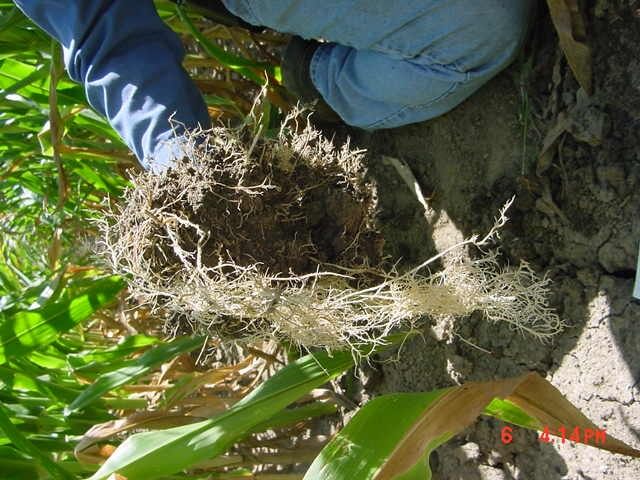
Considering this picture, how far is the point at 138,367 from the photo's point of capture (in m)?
1.00

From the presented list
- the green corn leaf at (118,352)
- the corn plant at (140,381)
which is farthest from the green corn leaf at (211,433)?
the green corn leaf at (118,352)

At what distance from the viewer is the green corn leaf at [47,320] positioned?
0.98 m

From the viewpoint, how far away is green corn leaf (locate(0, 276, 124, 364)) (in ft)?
3.20

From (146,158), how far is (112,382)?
45 centimetres

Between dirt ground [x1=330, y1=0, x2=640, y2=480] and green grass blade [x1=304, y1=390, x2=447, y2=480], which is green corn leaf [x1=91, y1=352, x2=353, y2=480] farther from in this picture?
dirt ground [x1=330, y1=0, x2=640, y2=480]

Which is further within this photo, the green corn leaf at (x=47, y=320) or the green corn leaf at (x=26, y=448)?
the green corn leaf at (x=47, y=320)

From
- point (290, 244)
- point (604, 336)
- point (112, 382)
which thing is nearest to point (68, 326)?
point (112, 382)

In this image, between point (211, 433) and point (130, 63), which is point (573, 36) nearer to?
point (130, 63)

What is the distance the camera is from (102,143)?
1225mm

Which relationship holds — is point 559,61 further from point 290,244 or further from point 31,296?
point 31,296

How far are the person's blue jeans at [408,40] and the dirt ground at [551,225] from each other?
8 cm

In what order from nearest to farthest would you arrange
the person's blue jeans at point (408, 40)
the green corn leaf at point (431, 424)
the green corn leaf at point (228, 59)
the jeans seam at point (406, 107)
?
1. the green corn leaf at point (431, 424)
2. the person's blue jeans at point (408, 40)
3. the jeans seam at point (406, 107)
4. the green corn leaf at point (228, 59)

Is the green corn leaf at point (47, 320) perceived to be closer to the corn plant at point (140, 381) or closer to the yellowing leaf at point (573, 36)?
the corn plant at point (140, 381)
